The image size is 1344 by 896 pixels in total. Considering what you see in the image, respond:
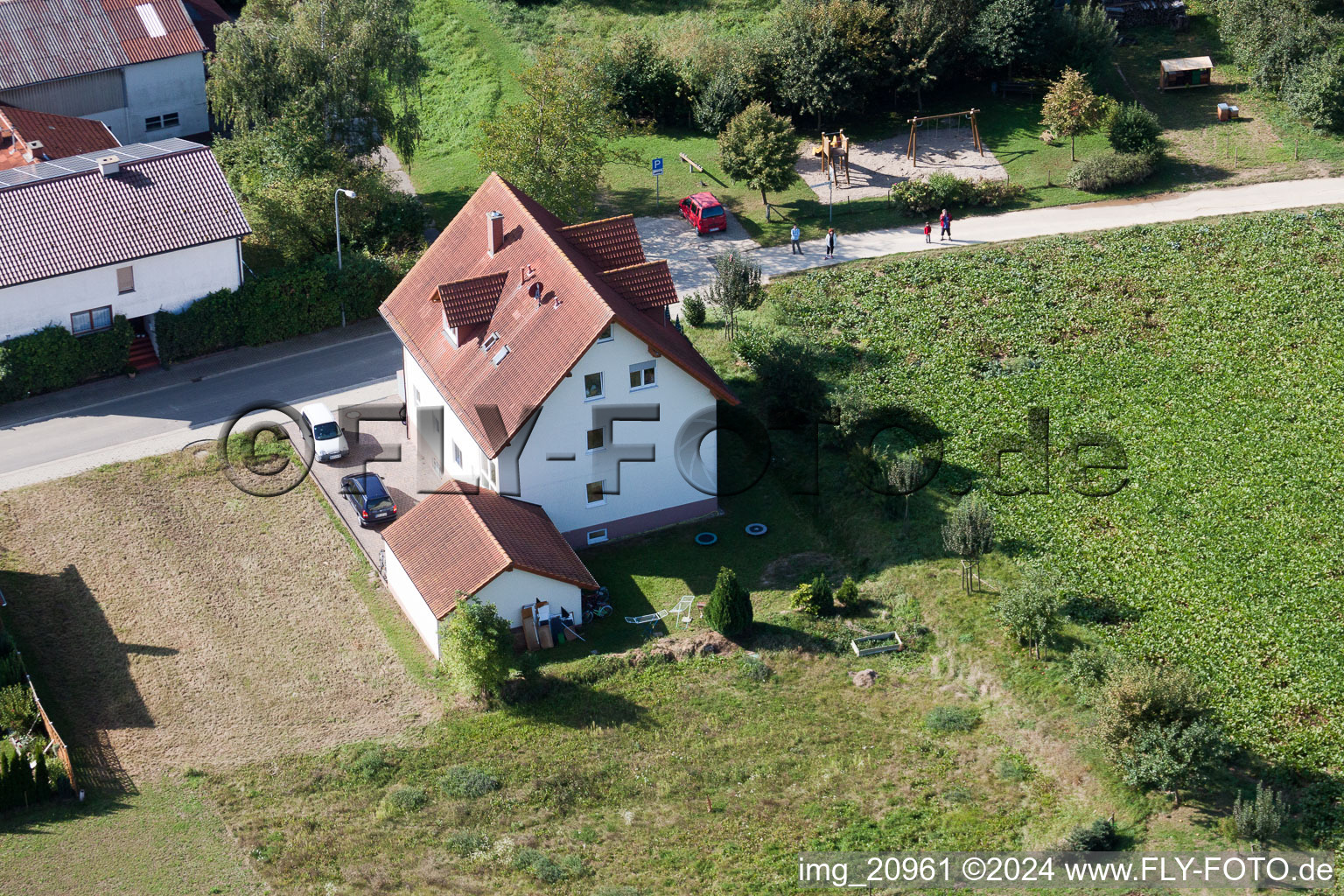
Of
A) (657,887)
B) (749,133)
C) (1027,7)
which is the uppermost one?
(1027,7)

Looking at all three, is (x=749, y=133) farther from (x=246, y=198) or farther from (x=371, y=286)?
(x=246, y=198)

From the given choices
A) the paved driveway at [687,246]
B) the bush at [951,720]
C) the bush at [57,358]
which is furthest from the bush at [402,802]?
the paved driveway at [687,246]

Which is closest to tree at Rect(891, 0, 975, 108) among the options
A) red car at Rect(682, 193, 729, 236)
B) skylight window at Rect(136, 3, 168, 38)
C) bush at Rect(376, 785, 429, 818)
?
red car at Rect(682, 193, 729, 236)

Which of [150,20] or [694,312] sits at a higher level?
[150,20]

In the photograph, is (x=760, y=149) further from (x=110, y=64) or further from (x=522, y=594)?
(x=110, y=64)

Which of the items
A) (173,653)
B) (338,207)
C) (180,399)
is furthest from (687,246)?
(173,653)

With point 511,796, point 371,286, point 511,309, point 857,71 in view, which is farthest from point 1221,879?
point 857,71
